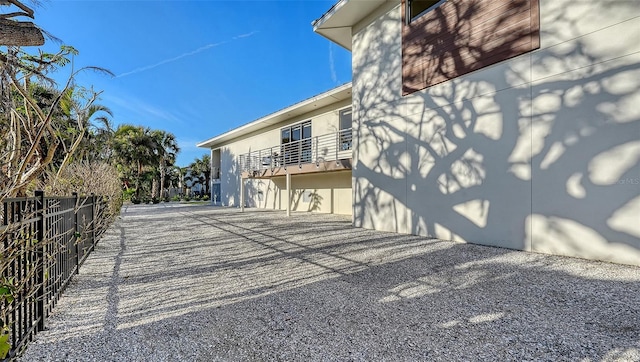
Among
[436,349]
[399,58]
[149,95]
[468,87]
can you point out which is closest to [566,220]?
[468,87]

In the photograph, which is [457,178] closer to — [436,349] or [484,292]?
[484,292]

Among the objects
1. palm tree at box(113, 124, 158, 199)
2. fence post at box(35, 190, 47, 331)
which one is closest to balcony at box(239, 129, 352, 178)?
fence post at box(35, 190, 47, 331)

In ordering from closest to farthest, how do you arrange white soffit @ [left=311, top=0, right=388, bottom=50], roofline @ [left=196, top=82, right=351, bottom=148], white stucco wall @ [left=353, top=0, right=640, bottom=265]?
white stucco wall @ [left=353, top=0, right=640, bottom=265]
white soffit @ [left=311, top=0, right=388, bottom=50]
roofline @ [left=196, top=82, right=351, bottom=148]

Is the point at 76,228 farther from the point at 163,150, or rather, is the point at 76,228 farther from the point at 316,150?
the point at 163,150

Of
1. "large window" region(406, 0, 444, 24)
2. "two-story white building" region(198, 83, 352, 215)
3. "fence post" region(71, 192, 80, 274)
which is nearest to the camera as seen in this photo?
"fence post" region(71, 192, 80, 274)

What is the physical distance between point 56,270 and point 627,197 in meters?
8.27

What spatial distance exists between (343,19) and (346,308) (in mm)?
9449

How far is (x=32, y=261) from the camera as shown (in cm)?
266

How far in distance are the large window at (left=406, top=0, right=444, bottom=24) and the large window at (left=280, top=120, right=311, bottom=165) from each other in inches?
292

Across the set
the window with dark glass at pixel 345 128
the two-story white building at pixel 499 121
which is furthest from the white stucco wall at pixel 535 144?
the window with dark glass at pixel 345 128

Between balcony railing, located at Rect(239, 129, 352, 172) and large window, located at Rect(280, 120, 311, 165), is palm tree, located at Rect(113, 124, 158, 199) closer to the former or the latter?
balcony railing, located at Rect(239, 129, 352, 172)

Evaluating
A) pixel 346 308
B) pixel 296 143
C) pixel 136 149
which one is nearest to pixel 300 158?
pixel 296 143

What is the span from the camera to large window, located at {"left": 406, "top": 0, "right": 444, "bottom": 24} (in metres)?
7.90

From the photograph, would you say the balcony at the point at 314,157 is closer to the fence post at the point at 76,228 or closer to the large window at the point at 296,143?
the large window at the point at 296,143
